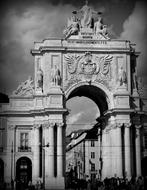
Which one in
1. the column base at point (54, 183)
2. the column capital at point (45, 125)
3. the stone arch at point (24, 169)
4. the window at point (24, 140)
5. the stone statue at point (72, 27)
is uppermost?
the stone statue at point (72, 27)

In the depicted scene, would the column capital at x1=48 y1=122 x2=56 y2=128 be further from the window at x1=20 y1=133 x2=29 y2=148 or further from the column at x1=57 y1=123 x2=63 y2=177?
the window at x1=20 y1=133 x2=29 y2=148

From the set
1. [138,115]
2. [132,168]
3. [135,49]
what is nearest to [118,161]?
[132,168]

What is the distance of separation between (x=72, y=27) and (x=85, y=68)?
507 cm

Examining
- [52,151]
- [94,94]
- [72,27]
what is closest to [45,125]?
[52,151]

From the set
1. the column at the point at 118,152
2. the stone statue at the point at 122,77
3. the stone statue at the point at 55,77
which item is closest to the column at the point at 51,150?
the stone statue at the point at 55,77

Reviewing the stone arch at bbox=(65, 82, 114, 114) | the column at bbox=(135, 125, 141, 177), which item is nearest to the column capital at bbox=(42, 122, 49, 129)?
the stone arch at bbox=(65, 82, 114, 114)

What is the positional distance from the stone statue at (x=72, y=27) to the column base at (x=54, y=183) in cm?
1650

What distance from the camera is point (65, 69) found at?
183ft

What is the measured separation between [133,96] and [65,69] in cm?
835

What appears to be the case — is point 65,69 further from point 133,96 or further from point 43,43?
point 133,96

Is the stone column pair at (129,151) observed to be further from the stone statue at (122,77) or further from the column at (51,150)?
the column at (51,150)

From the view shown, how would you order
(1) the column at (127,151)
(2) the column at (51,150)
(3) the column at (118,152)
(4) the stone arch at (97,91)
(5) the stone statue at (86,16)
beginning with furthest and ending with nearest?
(5) the stone statue at (86,16) < (4) the stone arch at (97,91) < (3) the column at (118,152) < (1) the column at (127,151) < (2) the column at (51,150)

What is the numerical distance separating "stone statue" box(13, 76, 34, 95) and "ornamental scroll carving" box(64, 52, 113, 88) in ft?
14.3

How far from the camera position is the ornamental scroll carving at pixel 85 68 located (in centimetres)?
5566
